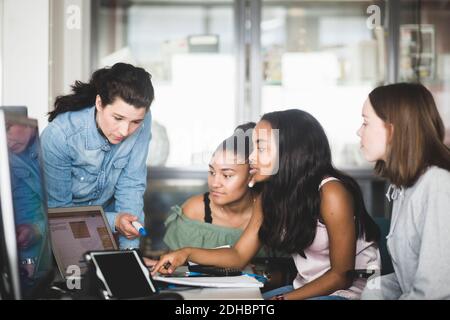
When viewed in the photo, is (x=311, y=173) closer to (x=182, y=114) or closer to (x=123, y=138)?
(x=123, y=138)

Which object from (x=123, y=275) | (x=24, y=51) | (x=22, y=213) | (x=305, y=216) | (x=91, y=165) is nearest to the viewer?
(x=22, y=213)

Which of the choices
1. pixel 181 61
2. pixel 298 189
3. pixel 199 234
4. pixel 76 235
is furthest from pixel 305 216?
pixel 181 61

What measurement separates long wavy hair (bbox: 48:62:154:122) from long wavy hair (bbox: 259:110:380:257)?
1.47 ft

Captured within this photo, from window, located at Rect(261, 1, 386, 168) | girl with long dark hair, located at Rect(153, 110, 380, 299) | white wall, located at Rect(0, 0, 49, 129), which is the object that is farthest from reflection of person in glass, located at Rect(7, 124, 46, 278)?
window, located at Rect(261, 1, 386, 168)

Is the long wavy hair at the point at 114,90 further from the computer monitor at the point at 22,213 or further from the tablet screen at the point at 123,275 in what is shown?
the tablet screen at the point at 123,275

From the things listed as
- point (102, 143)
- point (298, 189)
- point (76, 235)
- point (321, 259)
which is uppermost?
point (102, 143)

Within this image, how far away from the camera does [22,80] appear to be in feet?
9.91

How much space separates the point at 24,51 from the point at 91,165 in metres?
1.04

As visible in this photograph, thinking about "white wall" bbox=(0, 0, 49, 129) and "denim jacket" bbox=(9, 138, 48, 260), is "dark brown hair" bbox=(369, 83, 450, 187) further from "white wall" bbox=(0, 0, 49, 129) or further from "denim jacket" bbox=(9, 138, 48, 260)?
"white wall" bbox=(0, 0, 49, 129)

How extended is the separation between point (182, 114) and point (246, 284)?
258 centimetres

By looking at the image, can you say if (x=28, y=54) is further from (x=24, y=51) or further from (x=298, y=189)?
(x=298, y=189)

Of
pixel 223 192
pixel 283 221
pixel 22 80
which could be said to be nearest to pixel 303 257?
A: pixel 283 221

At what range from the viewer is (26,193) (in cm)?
137
